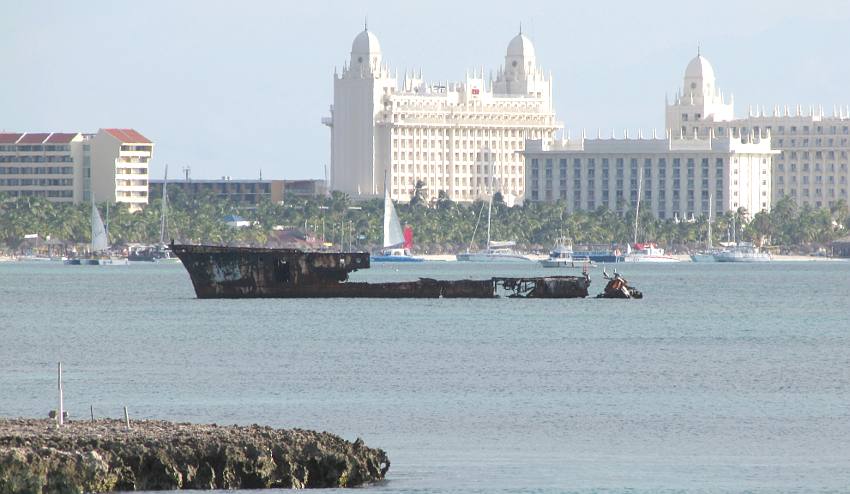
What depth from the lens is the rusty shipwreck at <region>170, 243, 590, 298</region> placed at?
139 meters

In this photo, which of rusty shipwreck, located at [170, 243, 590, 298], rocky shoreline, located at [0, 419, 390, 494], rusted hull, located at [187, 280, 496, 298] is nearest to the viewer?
rocky shoreline, located at [0, 419, 390, 494]

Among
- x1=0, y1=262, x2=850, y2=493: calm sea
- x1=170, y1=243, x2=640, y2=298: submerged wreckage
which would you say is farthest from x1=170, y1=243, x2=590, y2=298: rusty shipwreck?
x1=0, y1=262, x2=850, y2=493: calm sea

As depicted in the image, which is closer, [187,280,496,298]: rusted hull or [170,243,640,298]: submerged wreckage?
[170,243,640,298]: submerged wreckage

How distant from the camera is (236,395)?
229 feet

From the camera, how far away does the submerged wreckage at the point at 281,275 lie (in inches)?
5487

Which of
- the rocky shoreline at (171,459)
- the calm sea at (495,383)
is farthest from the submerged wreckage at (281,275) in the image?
the rocky shoreline at (171,459)

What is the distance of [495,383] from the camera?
76.2 metres

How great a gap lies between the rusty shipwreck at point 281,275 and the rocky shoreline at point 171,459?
293 ft

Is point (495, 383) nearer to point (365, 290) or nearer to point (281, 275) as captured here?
point (281, 275)

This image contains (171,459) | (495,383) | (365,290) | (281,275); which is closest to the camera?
(171,459)

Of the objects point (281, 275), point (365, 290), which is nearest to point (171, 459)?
point (281, 275)

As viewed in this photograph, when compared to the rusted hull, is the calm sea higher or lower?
lower

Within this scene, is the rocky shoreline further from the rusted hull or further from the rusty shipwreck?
the rusted hull

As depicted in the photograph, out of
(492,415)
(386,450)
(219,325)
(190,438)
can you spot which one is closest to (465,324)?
(219,325)
